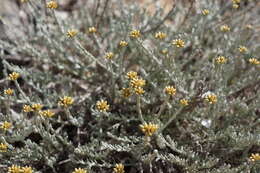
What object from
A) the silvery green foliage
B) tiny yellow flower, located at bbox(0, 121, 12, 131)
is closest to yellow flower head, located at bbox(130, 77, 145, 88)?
the silvery green foliage

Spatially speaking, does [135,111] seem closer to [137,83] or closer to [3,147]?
[137,83]

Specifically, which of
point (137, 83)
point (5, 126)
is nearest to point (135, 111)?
point (137, 83)

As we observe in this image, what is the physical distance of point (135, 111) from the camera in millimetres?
3275

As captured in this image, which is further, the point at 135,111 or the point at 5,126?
the point at 135,111

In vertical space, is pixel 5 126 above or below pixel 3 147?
above

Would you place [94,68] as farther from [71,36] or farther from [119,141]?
[119,141]

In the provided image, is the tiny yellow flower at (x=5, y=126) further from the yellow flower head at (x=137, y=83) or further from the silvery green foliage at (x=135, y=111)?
the yellow flower head at (x=137, y=83)

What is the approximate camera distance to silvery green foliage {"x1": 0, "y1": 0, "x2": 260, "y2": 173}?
9.05 feet

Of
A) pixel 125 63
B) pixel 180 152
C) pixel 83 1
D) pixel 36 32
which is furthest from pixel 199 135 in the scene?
pixel 83 1

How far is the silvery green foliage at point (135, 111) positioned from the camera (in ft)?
9.05

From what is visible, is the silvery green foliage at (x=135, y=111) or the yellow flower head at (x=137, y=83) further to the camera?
the silvery green foliage at (x=135, y=111)

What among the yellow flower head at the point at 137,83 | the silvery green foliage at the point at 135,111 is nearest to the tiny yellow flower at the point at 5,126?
the silvery green foliage at the point at 135,111

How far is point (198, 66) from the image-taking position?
3.57m

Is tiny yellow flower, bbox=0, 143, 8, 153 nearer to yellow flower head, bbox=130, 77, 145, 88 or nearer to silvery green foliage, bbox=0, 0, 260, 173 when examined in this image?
silvery green foliage, bbox=0, 0, 260, 173
